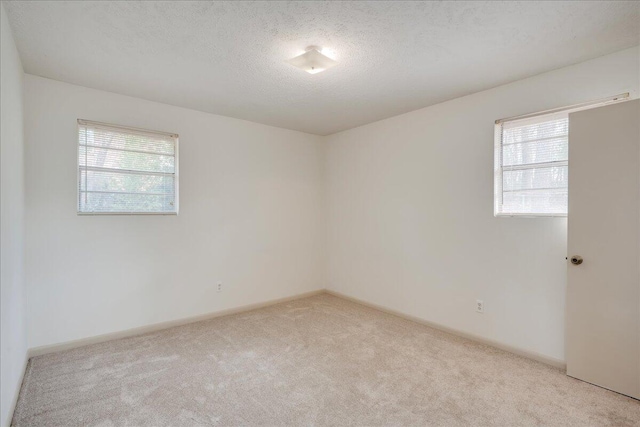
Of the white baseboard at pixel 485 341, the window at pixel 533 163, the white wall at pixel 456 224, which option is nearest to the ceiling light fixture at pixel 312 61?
the white wall at pixel 456 224

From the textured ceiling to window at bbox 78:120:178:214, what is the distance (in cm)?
45

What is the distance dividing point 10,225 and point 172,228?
1593 mm

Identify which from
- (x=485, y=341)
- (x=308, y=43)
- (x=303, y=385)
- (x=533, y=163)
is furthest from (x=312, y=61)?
(x=485, y=341)

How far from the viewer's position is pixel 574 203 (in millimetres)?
2475

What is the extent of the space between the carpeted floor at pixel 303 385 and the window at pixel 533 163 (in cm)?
138

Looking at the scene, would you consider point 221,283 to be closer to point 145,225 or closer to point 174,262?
point 174,262

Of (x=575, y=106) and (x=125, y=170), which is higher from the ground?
(x=575, y=106)

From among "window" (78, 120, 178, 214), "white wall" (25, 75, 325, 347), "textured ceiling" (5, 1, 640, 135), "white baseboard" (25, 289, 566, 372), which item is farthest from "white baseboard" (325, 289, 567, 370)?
"window" (78, 120, 178, 214)

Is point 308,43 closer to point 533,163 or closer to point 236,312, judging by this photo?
point 533,163

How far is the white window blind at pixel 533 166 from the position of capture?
269 centimetres

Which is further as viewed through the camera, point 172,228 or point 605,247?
point 172,228

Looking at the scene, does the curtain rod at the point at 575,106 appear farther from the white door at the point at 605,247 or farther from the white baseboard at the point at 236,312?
the white baseboard at the point at 236,312

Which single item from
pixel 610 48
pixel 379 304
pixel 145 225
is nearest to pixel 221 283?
pixel 145 225

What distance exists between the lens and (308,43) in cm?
224
